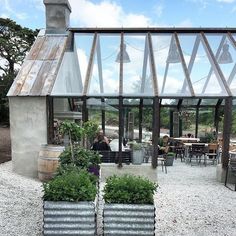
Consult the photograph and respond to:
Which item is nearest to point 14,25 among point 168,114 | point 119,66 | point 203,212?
point 168,114

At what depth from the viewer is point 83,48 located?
9141mm

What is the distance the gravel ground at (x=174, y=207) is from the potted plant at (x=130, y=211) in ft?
2.54

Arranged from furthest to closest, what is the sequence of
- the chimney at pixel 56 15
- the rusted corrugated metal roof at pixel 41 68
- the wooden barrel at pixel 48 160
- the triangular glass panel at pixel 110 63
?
the chimney at pixel 56 15 < the triangular glass panel at pixel 110 63 < the rusted corrugated metal roof at pixel 41 68 < the wooden barrel at pixel 48 160

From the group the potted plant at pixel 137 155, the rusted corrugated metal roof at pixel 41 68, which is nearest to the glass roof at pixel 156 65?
the rusted corrugated metal roof at pixel 41 68

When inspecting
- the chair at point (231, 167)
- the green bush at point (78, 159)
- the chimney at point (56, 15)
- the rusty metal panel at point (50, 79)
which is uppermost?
the chimney at point (56, 15)

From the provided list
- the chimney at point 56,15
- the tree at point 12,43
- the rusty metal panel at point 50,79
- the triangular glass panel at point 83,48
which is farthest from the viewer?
the tree at point 12,43

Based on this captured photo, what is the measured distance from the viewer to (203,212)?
17.7 ft

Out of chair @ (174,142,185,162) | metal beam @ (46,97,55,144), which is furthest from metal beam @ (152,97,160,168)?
chair @ (174,142,185,162)

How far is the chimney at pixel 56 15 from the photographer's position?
372 inches

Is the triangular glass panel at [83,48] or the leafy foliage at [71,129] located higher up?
the triangular glass panel at [83,48]

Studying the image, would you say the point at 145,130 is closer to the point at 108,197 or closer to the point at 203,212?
the point at 203,212

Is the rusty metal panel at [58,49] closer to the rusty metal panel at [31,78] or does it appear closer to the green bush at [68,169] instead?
the rusty metal panel at [31,78]

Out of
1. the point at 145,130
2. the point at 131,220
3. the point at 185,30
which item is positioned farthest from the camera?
the point at 145,130

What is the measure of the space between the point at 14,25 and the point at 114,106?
16.9 metres
